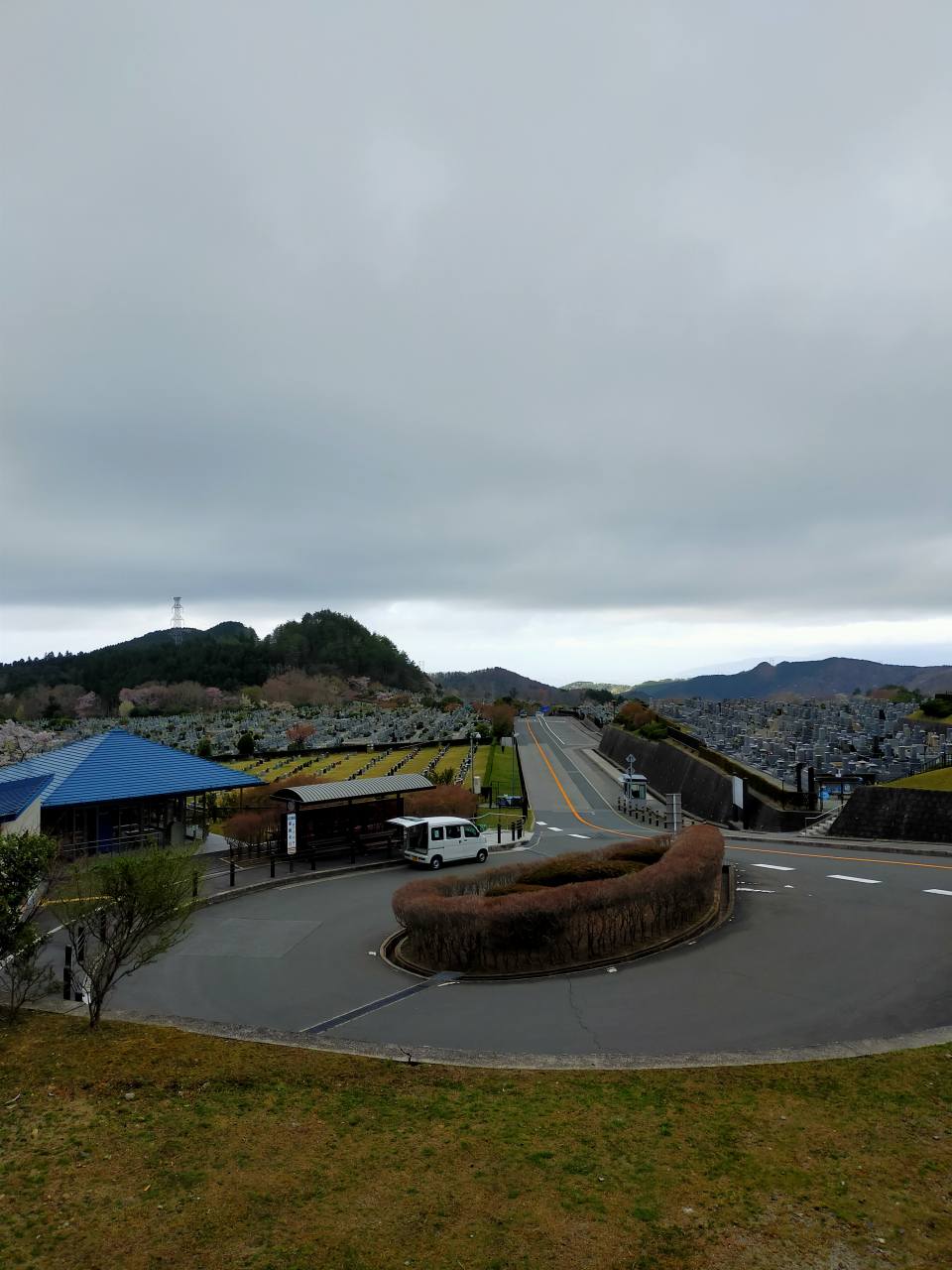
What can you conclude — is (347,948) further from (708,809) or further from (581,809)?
(708,809)

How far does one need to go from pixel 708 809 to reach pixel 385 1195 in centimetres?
3760

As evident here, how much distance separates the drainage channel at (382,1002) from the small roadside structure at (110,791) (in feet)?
39.1

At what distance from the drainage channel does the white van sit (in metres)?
9.68

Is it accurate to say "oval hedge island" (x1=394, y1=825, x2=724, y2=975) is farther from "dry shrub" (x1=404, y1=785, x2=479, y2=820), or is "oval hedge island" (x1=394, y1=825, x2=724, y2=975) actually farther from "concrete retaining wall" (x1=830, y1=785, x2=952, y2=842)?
"dry shrub" (x1=404, y1=785, x2=479, y2=820)

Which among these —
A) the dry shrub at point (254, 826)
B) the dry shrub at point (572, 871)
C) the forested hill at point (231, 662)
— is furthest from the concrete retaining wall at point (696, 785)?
the forested hill at point (231, 662)

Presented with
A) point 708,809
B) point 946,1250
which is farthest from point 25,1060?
point 708,809

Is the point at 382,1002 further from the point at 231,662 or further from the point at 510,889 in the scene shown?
the point at 231,662

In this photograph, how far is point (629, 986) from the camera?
11.5 m

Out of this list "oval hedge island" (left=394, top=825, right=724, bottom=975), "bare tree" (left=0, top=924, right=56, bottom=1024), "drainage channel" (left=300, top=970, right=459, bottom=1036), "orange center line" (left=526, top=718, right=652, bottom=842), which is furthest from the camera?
"orange center line" (left=526, top=718, right=652, bottom=842)

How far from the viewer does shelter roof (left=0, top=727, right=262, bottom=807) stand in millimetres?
22547

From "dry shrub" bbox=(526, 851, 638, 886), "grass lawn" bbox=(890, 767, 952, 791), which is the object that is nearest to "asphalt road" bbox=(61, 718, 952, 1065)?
"dry shrub" bbox=(526, 851, 638, 886)

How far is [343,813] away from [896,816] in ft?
62.3

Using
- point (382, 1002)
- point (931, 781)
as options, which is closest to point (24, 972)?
point (382, 1002)

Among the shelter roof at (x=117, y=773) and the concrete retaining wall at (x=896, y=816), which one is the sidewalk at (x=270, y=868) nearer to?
the shelter roof at (x=117, y=773)
